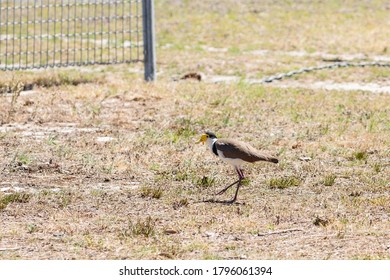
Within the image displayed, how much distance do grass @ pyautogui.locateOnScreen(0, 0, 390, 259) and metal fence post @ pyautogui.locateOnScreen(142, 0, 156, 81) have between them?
260mm

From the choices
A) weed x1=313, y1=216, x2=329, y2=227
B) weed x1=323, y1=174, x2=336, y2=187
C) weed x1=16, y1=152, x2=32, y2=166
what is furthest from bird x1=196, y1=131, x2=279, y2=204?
weed x1=16, y1=152, x2=32, y2=166

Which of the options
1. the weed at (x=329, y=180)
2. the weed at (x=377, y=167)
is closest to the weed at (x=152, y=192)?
the weed at (x=329, y=180)

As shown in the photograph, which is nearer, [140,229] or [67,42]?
[140,229]

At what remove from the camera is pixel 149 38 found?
667 inches

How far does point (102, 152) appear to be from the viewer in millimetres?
11984

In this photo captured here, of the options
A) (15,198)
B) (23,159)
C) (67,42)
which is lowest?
(67,42)

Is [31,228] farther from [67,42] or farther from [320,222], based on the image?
[67,42]

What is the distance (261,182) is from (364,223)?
1.77 metres

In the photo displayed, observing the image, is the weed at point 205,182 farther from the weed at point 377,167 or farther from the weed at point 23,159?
the weed at point 23,159

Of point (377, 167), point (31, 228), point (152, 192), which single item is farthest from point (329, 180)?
point (31, 228)

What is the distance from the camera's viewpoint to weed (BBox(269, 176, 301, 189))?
34.7 ft

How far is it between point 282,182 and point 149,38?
681 cm

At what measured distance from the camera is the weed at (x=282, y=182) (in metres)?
10.6

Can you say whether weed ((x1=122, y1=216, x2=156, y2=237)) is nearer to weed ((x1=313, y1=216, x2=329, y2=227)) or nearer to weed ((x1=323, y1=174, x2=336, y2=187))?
weed ((x1=313, y1=216, x2=329, y2=227))
